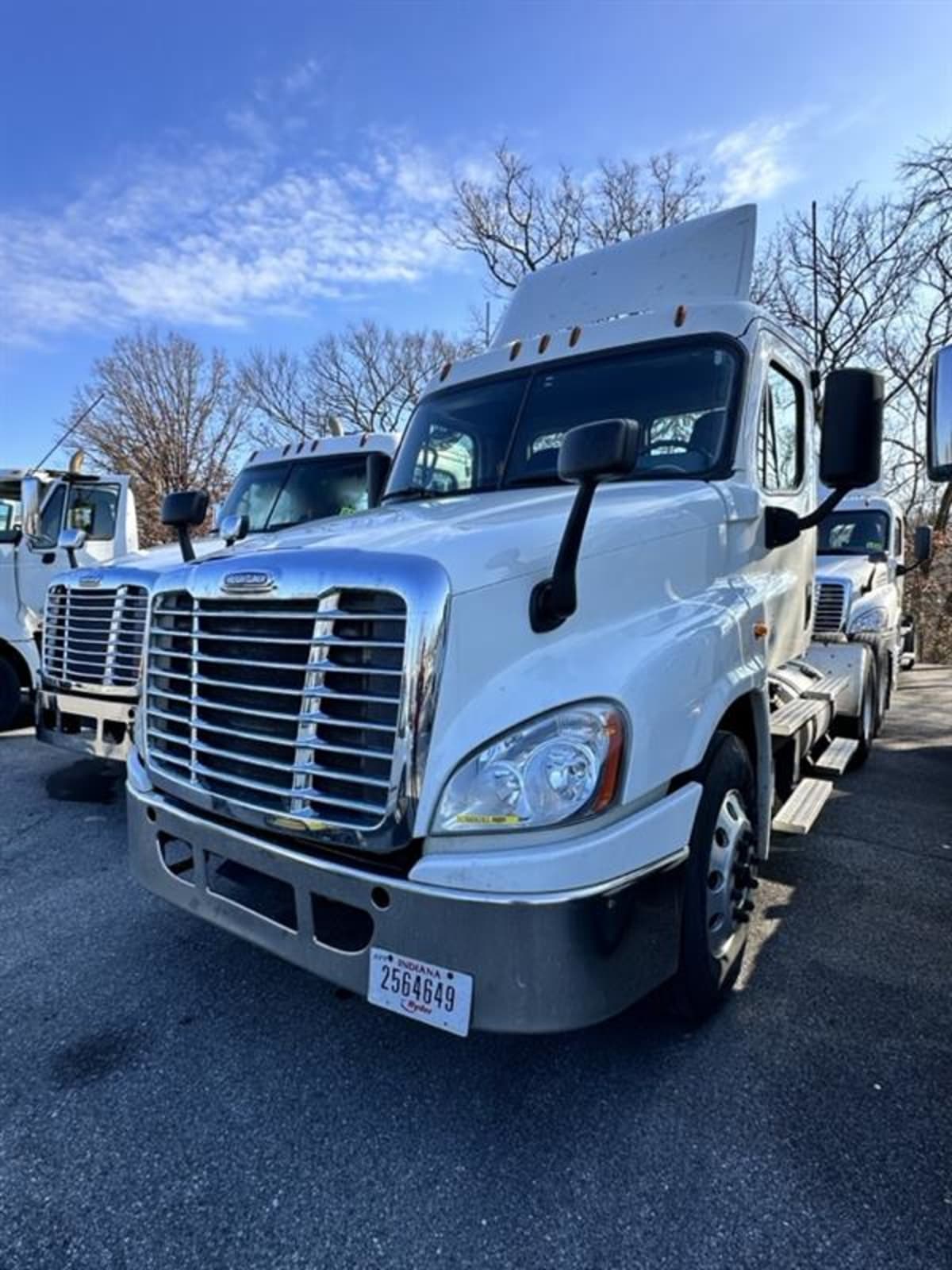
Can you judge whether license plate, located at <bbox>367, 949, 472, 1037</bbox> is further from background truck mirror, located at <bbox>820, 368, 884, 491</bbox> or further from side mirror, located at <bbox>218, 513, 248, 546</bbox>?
side mirror, located at <bbox>218, 513, 248, 546</bbox>

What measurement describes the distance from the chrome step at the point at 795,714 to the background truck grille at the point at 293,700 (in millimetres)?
2084

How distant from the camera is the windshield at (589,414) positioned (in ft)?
10.4

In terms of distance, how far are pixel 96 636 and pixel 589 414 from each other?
12.6 ft

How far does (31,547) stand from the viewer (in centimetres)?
784

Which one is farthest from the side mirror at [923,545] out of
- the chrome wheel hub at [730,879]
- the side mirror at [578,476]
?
the side mirror at [578,476]

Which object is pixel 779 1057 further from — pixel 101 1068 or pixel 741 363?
pixel 741 363

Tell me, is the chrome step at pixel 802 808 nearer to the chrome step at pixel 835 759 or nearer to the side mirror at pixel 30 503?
the chrome step at pixel 835 759

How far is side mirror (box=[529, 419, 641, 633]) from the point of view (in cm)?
197

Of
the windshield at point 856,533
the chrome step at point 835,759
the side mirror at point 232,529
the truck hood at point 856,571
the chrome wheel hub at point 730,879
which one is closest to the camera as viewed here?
the chrome wheel hub at point 730,879

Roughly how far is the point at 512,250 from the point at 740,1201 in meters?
28.0

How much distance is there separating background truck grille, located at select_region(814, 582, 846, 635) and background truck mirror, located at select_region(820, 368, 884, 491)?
198 inches

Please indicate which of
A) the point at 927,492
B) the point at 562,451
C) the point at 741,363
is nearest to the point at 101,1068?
the point at 562,451

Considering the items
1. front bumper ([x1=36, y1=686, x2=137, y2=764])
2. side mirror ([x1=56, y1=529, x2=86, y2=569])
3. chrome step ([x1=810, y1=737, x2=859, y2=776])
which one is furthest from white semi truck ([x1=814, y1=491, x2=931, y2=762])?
side mirror ([x1=56, y1=529, x2=86, y2=569])

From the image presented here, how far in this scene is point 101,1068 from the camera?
248 cm
